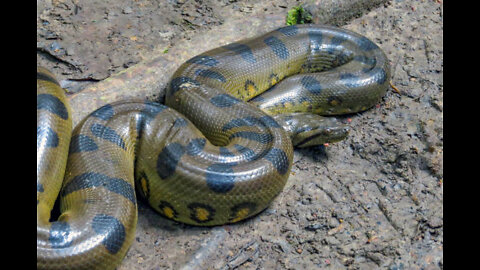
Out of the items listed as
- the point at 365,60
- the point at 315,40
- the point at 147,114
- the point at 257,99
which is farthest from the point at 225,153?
the point at 365,60

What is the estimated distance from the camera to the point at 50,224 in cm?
488

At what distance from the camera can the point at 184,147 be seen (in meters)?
5.70

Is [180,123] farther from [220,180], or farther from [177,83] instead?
[220,180]

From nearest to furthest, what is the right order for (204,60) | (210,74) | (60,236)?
(60,236)
(210,74)
(204,60)

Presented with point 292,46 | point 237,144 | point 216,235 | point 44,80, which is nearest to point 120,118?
point 44,80

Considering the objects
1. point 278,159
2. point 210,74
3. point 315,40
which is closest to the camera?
point 278,159

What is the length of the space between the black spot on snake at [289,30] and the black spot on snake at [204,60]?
1311 mm

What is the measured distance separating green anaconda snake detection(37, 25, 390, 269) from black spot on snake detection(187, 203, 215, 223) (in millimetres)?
14

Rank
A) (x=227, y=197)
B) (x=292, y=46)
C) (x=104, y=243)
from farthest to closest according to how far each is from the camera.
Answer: (x=292, y=46)
(x=227, y=197)
(x=104, y=243)

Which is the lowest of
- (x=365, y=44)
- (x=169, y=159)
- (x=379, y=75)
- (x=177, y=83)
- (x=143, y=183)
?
(x=143, y=183)

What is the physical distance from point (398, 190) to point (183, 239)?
2.51 meters

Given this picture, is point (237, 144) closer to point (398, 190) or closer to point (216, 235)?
point (216, 235)

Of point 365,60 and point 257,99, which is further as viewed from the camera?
point 365,60

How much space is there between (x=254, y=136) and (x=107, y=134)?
1626mm
